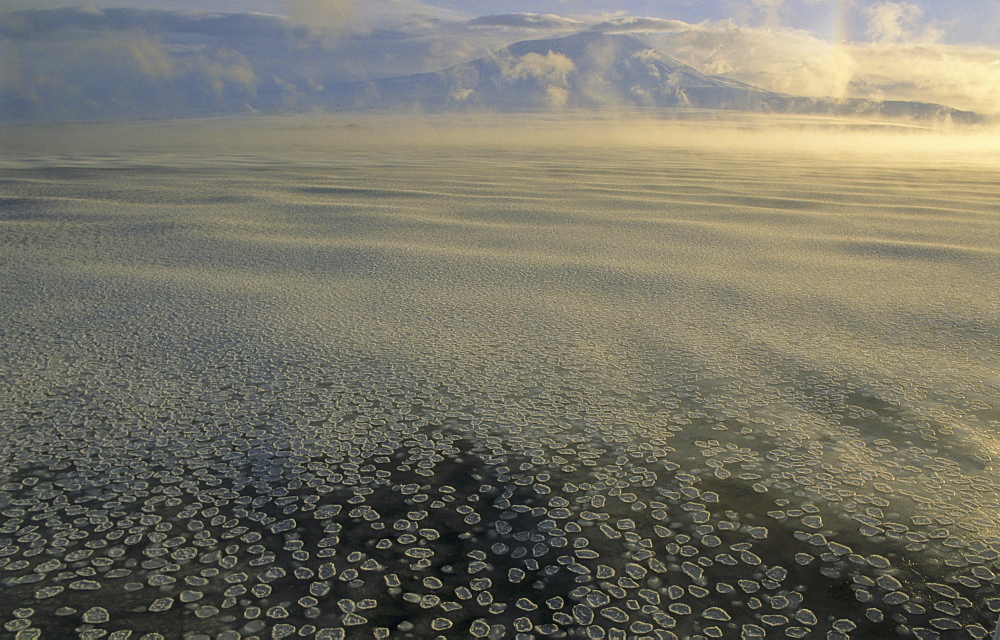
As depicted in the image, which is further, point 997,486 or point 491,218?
point 491,218

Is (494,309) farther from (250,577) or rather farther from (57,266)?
(57,266)

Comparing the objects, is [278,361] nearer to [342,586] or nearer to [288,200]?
[342,586]

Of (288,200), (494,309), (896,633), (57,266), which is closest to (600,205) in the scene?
(288,200)

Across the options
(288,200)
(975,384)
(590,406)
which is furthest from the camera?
(288,200)

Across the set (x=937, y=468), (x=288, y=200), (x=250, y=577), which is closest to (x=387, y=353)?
(x=250, y=577)

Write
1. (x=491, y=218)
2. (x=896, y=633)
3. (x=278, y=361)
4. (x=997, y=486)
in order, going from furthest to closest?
(x=491, y=218)
(x=278, y=361)
(x=997, y=486)
(x=896, y=633)

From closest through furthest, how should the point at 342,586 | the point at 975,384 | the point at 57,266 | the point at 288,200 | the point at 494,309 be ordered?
the point at 342,586 < the point at 975,384 < the point at 494,309 < the point at 57,266 < the point at 288,200
